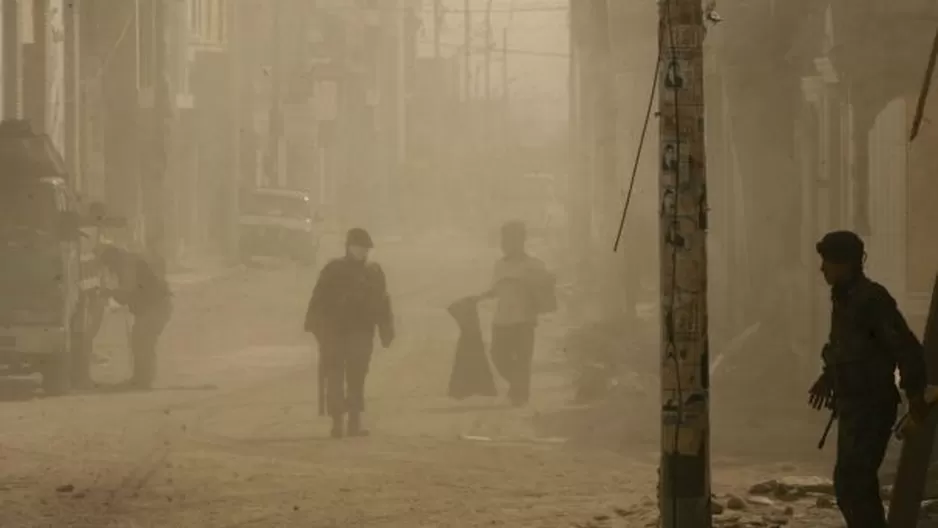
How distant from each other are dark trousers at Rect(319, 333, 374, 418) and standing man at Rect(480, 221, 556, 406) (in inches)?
91.1

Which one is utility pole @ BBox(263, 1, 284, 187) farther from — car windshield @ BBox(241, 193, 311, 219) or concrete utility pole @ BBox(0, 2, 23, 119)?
concrete utility pole @ BBox(0, 2, 23, 119)

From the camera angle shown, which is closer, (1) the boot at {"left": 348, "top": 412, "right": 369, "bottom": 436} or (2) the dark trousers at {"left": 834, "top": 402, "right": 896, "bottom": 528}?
(2) the dark trousers at {"left": 834, "top": 402, "right": 896, "bottom": 528}

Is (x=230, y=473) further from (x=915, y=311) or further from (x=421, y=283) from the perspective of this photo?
(x=421, y=283)

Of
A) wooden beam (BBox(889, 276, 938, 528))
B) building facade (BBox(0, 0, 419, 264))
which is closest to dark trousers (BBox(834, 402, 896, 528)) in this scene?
wooden beam (BBox(889, 276, 938, 528))

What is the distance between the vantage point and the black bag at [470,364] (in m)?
16.5

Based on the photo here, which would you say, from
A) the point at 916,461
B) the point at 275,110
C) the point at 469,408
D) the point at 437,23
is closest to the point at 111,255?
the point at 469,408

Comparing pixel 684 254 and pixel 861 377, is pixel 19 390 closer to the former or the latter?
pixel 684 254

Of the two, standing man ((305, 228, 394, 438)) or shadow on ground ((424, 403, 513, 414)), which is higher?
standing man ((305, 228, 394, 438))

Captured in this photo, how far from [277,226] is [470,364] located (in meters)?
20.8

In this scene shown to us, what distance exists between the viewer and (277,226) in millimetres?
36781

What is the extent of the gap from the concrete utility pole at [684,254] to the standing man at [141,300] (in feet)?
33.9

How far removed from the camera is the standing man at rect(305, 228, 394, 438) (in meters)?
13.8

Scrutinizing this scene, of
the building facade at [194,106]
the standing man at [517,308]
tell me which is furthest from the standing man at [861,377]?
the building facade at [194,106]

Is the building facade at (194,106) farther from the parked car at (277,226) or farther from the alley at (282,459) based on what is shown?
the alley at (282,459)
